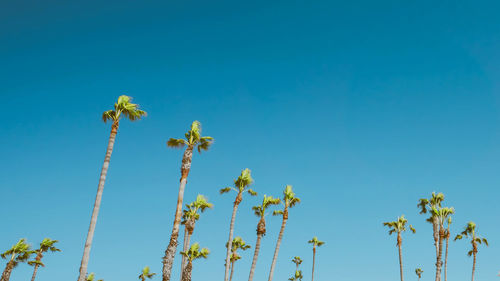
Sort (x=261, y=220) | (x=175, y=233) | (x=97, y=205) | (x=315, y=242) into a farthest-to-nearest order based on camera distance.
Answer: (x=315, y=242)
(x=261, y=220)
(x=175, y=233)
(x=97, y=205)

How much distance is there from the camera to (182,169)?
35.2 m

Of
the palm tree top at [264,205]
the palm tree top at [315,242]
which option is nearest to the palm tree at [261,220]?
the palm tree top at [264,205]

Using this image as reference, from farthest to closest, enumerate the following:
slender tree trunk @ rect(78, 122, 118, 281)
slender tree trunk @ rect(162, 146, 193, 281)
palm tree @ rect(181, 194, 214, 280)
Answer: palm tree @ rect(181, 194, 214, 280) → slender tree trunk @ rect(162, 146, 193, 281) → slender tree trunk @ rect(78, 122, 118, 281)

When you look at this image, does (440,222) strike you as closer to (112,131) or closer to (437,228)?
(437,228)

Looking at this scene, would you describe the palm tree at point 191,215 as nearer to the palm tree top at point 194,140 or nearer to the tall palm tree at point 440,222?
the palm tree top at point 194,140

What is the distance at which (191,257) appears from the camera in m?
46.8

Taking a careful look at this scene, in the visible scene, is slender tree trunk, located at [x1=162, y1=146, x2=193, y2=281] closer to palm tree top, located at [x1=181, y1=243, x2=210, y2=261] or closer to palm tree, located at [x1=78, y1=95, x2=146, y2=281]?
palm tree, located at [x1=78, y1=95, x2=146, y2=281]

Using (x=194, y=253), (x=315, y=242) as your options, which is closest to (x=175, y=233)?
(x=194, y=253)

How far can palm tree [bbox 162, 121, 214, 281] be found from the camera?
1264 inches

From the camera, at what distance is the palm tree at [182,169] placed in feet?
105

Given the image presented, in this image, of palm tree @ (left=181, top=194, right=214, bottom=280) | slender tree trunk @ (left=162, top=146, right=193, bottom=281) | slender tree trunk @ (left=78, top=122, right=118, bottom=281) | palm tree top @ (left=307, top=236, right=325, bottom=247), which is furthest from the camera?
palm tree top @ (left=307, top=236, right=325, bottom=247)

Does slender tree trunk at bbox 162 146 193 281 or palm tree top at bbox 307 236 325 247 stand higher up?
palm tree top at bbox 307 236 325 247

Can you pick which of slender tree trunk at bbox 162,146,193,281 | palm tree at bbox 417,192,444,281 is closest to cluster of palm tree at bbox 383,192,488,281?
palm tree at bbox 417,192,444,281

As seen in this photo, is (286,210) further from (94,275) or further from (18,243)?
(94,275)
